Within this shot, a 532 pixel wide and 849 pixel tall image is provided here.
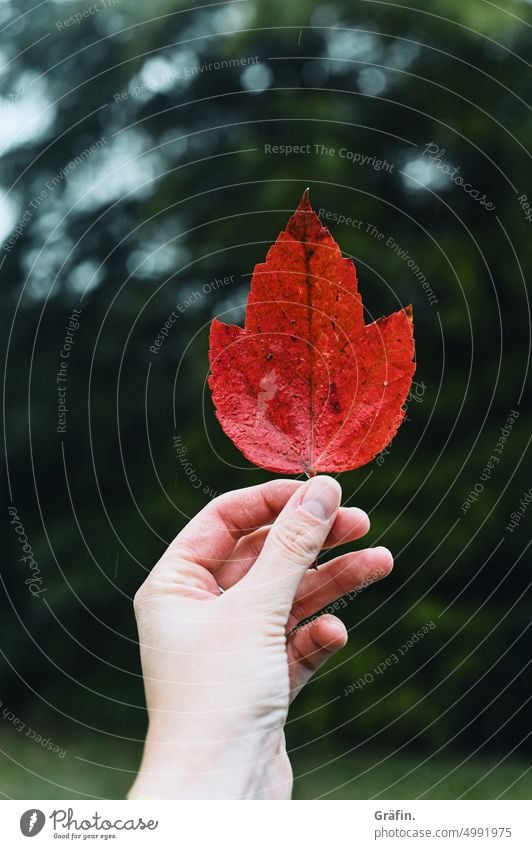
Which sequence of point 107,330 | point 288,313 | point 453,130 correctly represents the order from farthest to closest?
point 107,330, point 453,130, point 288,313

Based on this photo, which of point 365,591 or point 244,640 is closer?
point 244,640

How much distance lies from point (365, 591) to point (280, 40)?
134 centimetres

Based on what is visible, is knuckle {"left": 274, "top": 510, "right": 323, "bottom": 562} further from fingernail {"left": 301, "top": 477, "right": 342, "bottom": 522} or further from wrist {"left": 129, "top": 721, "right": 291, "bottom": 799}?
wrist {"left": 129, "top": 721, "right": 291, "bottom": 799}

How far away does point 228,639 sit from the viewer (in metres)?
0.79

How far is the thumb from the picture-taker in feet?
2.52

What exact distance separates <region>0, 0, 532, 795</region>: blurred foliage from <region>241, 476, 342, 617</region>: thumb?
Answer: 122 centimetres

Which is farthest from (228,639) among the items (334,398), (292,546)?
(334,398)

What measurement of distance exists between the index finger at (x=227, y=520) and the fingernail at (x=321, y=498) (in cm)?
13

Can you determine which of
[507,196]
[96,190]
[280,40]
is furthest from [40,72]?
[507,196]

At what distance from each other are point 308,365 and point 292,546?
0.16 m

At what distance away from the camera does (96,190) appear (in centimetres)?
219

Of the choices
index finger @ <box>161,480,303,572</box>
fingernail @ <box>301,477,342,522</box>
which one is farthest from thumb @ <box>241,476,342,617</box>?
index finger @ <box>161,480,303,572</box>

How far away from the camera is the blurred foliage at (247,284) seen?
2092 mm

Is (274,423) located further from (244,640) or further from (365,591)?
(365,591)
